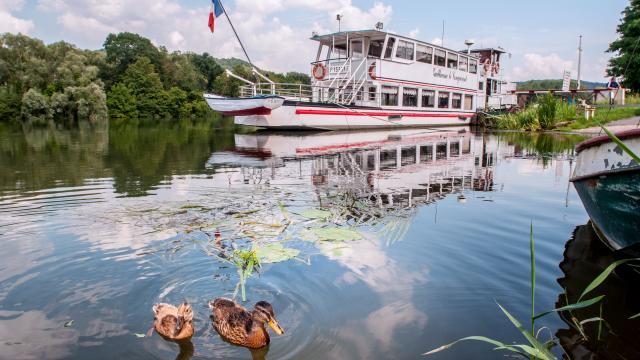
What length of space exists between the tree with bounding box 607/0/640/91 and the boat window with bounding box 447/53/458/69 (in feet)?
30.9

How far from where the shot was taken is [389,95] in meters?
27.2

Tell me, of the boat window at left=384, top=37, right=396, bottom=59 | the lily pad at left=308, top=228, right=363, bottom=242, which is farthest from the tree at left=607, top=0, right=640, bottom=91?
the lily pad at left=308, top=228, right=363, bottom=242

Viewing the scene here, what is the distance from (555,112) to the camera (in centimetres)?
2823

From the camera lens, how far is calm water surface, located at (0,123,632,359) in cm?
346

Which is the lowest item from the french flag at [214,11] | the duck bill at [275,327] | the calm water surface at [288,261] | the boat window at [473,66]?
→ the calm water surface at [288,261]

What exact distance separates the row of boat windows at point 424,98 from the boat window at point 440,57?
1.84 m

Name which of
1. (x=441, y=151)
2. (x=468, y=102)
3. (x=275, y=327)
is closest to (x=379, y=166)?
(x=441, y=151)

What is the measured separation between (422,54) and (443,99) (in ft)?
16.2

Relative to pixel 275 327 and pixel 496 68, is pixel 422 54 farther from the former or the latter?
pixel 275 327

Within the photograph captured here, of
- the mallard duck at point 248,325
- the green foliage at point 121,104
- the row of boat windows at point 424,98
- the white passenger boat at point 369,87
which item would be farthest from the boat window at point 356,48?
the green foliage at point 121,104

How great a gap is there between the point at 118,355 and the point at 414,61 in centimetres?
2660

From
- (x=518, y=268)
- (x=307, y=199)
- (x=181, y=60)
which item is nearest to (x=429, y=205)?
(x=307, y=199)

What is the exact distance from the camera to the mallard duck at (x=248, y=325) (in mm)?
3273

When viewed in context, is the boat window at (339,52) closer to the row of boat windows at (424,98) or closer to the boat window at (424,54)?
the row of boat windows at (424,98)
